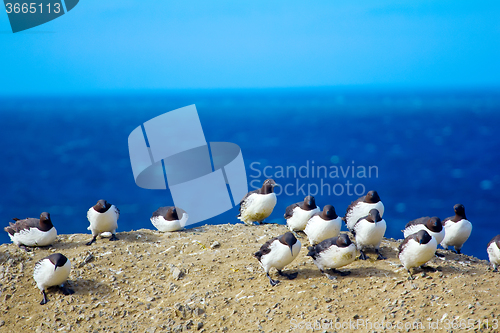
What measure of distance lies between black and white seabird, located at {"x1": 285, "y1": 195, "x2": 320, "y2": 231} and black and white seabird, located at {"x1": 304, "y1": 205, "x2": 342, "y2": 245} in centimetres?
76

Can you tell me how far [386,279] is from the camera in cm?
748

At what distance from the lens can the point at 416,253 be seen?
7.29m

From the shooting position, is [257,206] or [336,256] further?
[257,206]

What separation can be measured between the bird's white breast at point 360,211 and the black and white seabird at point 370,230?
3.09 feet

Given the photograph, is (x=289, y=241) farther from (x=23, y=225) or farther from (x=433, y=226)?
(x=23, y=225)

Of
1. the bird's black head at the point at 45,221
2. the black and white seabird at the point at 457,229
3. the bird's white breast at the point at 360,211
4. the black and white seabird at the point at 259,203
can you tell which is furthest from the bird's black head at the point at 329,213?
the bird's black head at the point at 45,221

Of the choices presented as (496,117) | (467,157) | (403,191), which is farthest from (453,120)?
(403,191)

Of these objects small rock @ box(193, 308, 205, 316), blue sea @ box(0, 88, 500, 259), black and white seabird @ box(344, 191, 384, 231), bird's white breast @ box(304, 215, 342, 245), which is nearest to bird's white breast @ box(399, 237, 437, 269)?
bird's white breast @ box(304, 215, 342, 245)

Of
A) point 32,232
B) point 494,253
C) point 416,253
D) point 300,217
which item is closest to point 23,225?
point 32,232

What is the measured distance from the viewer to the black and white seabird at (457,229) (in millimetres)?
9234

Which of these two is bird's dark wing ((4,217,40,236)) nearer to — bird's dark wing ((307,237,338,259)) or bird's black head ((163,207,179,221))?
bird's black head ((163,207,179,221))

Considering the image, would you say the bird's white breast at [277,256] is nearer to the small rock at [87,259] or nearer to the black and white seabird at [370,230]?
the black and white seabird at [370,230]

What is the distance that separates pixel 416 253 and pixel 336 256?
1.36 metres

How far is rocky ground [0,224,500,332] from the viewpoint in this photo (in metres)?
6.52
